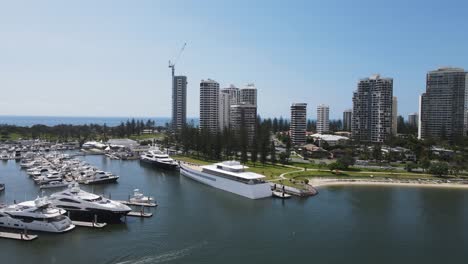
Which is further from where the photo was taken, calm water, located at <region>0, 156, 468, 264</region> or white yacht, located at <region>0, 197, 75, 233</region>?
white yacht, located at <region>0, 197, 75, 233</region>

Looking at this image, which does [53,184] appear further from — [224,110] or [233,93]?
[233,93]

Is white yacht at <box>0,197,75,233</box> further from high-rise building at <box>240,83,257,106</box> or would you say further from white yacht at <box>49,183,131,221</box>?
high-rise building at <box>240,83,257,106</box>

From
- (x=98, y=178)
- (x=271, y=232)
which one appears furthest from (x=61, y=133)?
(x=271, y=232)

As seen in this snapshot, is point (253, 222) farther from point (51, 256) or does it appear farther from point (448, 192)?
point (448, 192)

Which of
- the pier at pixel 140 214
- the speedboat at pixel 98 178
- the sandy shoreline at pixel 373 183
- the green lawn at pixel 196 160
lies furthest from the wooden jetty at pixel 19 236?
the green lawn at pixel 196 160

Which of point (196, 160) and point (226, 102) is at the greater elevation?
point (226, 102)

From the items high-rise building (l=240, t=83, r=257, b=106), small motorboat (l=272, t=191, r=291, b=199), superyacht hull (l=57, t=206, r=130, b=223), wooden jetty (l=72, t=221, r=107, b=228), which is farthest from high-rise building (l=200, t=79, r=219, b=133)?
wooden jetty (l=72, t=221, r=107, b=228)
